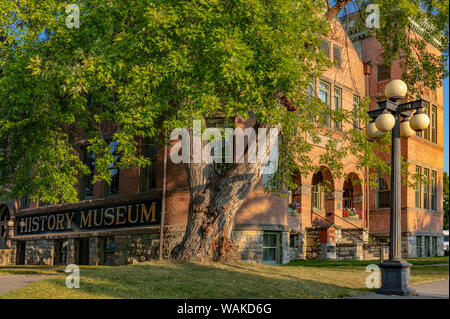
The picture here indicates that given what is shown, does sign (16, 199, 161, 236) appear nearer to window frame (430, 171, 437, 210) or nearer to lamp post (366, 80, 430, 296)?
lamp post (366, 80, 430, 296)

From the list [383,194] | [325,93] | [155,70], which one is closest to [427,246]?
[383,194]

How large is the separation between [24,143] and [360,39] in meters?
23.6

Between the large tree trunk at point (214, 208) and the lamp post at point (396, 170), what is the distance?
5268 mm

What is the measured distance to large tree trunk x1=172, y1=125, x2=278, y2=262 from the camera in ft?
47.3

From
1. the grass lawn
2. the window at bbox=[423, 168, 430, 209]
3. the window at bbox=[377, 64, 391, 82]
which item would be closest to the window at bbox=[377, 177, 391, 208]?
the window at bbox=[423, 168, 430, 209]

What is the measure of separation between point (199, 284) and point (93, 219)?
15.6 m

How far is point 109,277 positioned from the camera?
36.2 feet

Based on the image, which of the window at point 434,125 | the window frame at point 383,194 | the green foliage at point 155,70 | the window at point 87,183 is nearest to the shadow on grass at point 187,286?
the green foliage at point 155,70

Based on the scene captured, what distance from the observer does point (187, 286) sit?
10078 millimetres

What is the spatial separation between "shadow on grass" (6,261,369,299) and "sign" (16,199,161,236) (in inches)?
347

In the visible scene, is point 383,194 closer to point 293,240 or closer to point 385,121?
point 293,240
